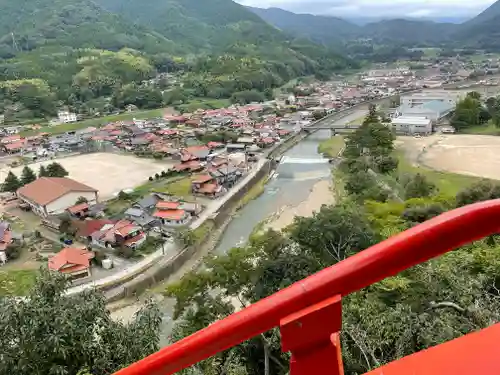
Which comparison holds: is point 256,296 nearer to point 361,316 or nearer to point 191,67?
point 361,316

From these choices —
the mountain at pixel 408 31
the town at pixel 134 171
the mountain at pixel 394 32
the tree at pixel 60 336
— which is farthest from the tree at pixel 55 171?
the mountain at pixel 408 31

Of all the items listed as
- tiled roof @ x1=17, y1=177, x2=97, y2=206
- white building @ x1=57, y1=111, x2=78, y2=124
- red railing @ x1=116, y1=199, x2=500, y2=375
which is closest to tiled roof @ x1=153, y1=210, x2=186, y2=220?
tiled roof @ x1=17, y1=177, x2=97, y2=206

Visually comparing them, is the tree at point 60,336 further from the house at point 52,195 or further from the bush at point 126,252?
the house at point 52,195

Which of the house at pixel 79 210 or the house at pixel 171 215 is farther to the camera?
the house at pixel 79 210

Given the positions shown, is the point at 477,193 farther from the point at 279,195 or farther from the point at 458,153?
the point at 458,153

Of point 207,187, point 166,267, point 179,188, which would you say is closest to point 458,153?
point 207,187
